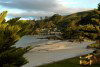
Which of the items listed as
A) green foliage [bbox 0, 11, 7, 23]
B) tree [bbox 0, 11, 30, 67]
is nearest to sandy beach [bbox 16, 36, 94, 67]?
tree [bbox 0, 11, 30, 67]

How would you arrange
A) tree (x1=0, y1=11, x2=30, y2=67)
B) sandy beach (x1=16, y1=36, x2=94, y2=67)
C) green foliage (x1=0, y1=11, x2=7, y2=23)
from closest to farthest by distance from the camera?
tree (x1=0, y1=11, x2=30, y2=67) < green foliage (x1=0, y1=11, x2=7, y2=23) < sandy beach (x1=16, y1=36, x2=94, y2=67)

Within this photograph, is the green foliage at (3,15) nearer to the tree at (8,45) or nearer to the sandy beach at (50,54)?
the tree at (8,45)

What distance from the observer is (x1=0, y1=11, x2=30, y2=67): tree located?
5.43 m

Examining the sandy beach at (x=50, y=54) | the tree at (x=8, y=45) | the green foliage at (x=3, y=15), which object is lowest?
the sandy beach at (x=50, y=54)

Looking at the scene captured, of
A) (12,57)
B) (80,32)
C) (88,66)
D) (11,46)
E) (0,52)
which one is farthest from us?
(80,32)

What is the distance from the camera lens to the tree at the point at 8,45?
17.8 feet

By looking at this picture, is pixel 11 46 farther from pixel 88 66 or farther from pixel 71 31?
pixel 71 31

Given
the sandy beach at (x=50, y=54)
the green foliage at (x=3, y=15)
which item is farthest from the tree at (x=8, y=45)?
the sandy beach at (x=50, y=54)

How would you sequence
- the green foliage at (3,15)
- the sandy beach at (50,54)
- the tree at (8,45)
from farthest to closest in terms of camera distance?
the sandy beach at (50,54) → the green foliage at (3,15) → the tree at (8,45)

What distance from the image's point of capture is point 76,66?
3034 cm

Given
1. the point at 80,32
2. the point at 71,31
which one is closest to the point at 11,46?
the point at 80,32

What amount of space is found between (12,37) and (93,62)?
26.8m

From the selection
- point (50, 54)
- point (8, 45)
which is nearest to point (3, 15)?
point (8, 45)

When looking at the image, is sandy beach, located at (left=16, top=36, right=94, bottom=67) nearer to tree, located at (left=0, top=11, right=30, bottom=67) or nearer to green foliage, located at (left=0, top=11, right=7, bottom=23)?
tree, located at (left=0, top=11, right=30, bottom=67)
